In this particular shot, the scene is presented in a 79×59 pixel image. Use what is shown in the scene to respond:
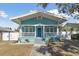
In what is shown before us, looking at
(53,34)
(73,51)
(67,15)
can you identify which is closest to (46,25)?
(53,34)

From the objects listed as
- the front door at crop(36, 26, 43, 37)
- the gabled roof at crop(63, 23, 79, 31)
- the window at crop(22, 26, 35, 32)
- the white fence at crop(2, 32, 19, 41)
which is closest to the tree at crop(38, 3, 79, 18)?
the gabled roof at crop(63, 23, 79, 31)

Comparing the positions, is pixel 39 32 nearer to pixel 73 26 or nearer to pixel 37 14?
pixel 37 14

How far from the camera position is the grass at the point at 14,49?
10.9 meters

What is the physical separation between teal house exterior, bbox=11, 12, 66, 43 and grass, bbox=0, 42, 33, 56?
0.47 m

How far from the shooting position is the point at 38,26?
12570mm

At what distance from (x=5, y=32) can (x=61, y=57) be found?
12.8ft

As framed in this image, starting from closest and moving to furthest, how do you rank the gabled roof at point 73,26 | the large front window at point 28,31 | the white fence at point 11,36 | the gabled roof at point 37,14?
the gabled roof at point 73,26 < the gabled roof at point 37,14 < the white fence at point 11,36 < the large front window at point 28,31

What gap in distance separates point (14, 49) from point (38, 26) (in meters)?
2.21

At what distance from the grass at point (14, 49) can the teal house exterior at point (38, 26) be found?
0.47 metres

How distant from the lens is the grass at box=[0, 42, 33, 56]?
35.6 ft

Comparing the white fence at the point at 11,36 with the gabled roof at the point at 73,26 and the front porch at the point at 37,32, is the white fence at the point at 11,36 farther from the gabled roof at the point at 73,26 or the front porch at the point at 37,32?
the gabled roof at the point at 73,26

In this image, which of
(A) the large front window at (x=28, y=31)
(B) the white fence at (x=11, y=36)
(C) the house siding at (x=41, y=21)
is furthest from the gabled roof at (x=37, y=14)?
(B) the white fence at (x=11, y=36)

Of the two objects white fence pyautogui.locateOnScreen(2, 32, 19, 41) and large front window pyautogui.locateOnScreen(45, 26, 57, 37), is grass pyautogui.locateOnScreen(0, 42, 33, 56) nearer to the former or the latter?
white fence pyautogui.locateOnScreen(2, 32, 19, 41)

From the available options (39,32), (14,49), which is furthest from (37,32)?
(14,49)
